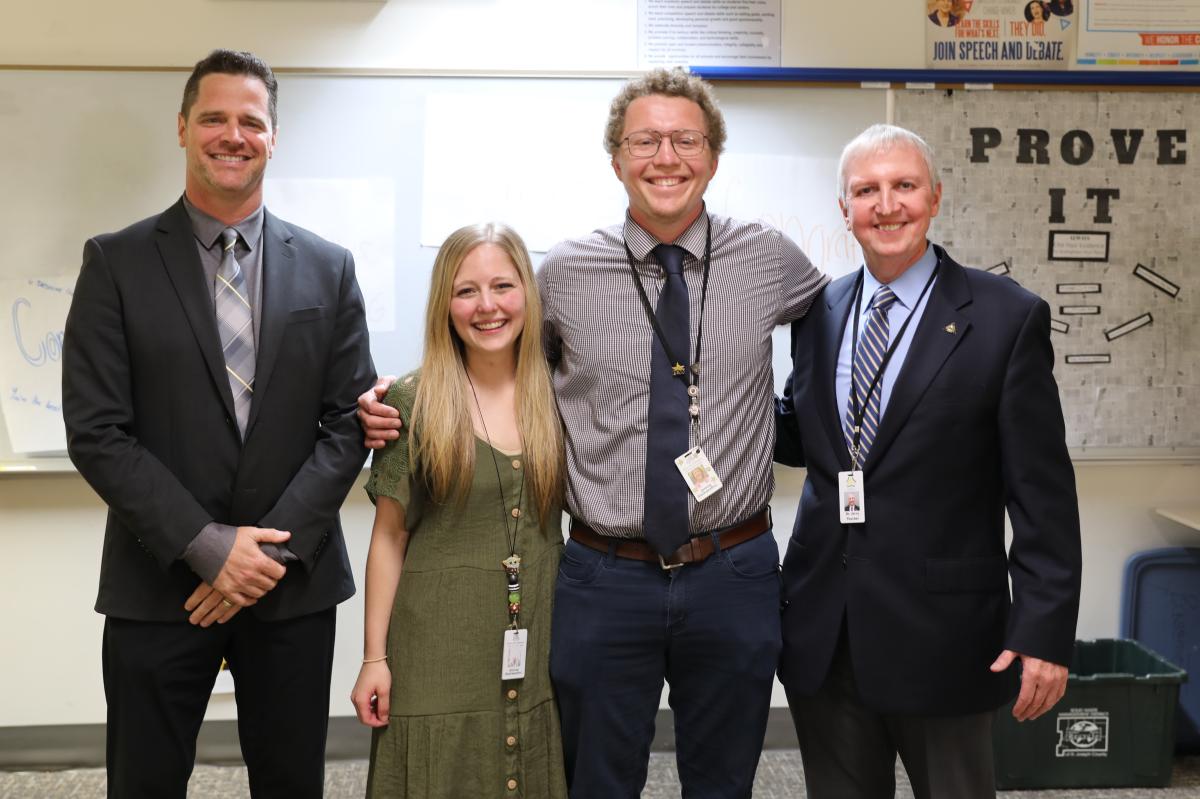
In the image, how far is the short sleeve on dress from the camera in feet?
6.27

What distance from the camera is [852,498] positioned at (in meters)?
1.84

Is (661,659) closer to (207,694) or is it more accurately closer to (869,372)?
(869,372)

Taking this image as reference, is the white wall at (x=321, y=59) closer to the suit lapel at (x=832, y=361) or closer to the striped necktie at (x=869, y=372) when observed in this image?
the suit lapel at (x=832, y=361)

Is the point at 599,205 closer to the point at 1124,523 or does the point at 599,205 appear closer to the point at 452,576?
the point at 452,576

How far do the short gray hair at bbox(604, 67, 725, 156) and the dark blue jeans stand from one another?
81 centimetres

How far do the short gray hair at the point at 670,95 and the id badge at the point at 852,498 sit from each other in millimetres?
710

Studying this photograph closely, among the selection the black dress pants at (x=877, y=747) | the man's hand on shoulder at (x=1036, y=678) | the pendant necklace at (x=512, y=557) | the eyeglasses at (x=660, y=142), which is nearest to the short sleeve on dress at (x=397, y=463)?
the pendant necklace at (x=512, y=557)

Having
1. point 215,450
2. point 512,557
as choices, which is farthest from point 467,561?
point 215,450

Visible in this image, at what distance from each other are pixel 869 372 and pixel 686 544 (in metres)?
0.46

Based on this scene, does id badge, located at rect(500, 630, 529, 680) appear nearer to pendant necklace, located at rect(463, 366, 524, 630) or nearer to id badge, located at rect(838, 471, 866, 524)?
pendant necklace, located at rect(463, 366, 524, 630)

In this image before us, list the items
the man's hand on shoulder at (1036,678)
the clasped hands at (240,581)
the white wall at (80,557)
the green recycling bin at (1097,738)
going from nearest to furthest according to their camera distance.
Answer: the man's hand on shoulder at (1036,678) → the clasped hands at (240,581) → the green recycling bin at (1097,738) → the white wall at (80,557)

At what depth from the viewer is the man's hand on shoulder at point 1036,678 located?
1.77 metres

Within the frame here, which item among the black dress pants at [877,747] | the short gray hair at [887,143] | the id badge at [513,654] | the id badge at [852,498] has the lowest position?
the black dress pants at [877,747]

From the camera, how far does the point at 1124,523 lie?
3.30 meters
